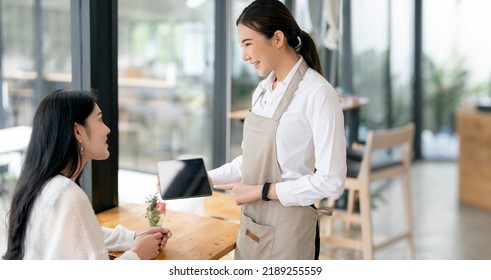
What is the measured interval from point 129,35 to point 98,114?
4.89 feet

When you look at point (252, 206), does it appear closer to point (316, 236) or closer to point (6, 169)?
point (316, 236)

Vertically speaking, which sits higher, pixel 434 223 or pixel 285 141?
pixel 285 141

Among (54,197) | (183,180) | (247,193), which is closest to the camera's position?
(54,197)

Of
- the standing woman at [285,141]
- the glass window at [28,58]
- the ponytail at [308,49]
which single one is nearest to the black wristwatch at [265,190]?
the standing woman at [285,141]

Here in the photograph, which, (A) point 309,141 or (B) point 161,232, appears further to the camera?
(B) point 161,232

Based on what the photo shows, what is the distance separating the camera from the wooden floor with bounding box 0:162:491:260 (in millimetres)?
3652

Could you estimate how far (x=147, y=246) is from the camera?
1.75 metres

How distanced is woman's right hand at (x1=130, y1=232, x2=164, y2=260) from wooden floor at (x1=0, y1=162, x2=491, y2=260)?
85 cm

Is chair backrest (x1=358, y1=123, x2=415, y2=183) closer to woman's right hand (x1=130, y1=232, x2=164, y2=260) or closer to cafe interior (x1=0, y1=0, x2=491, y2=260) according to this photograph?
cafe interior (x1=0, y1=0, x2=491, y2=260)

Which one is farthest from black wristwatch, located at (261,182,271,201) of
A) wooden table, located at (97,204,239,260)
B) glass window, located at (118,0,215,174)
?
glass window, located at (118,0,215,174)

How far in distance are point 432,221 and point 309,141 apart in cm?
304

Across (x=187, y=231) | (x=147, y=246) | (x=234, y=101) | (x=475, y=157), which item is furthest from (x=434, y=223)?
(x=147, y=246)

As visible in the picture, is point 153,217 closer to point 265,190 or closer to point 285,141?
point 265,190
